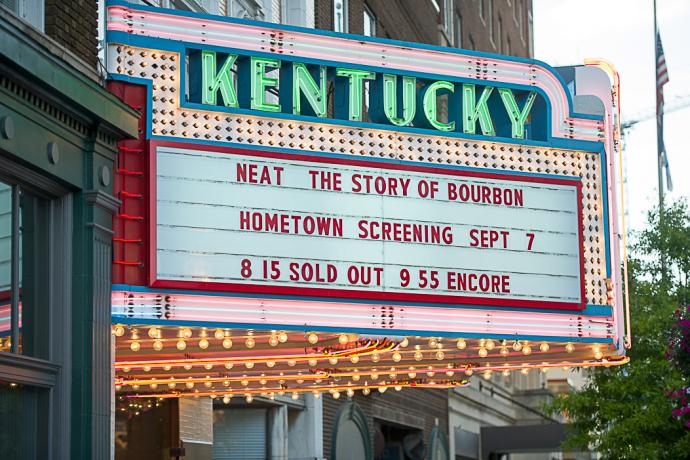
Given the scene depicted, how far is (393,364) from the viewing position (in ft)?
59.2

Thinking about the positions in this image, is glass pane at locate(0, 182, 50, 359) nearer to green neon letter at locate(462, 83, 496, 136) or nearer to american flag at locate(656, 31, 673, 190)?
green neon letter at locate(462, 83, 496, 136)

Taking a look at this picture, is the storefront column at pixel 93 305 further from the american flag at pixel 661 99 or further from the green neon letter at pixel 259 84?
the american flag at pixel 661 99

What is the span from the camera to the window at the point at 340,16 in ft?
86.4

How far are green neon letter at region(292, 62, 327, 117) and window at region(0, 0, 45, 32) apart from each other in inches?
112

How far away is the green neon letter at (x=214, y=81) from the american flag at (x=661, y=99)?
28774 millimetres

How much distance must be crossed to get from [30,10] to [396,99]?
4251 millimetres

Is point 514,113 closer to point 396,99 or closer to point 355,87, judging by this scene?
point 396,99

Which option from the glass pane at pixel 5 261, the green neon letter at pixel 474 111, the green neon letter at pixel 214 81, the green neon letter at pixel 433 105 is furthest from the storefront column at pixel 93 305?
the green neon letter at pixel 474 111

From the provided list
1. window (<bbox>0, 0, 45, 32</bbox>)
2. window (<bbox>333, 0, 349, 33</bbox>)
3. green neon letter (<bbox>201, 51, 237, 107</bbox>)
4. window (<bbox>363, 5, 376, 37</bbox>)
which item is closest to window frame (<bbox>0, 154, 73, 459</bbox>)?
window (<bbox>0, 0, 45, 32</bbox>)

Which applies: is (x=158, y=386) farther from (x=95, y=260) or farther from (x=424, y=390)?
(x=424, y=390)

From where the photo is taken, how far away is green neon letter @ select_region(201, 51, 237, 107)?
14.1 metres

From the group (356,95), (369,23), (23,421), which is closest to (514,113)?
(356,95)

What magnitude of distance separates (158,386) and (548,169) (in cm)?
703

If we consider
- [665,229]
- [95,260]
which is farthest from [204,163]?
[665,229]
